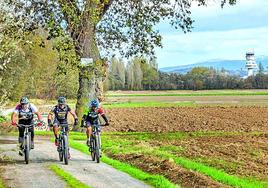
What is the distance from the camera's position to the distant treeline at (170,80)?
137375 mm

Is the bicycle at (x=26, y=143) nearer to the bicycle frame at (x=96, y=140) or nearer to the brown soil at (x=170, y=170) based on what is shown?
the bicycle frame at (x=96, y=140)

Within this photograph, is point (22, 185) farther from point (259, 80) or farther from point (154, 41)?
point (259, 80)

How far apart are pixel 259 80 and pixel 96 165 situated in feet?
402

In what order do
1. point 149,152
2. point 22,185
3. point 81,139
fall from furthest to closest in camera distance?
1. point 81,139
2. point 149,152
3. point 22,185

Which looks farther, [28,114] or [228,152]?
[228,152]

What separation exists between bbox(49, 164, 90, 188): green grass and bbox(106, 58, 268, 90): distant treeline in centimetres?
10342

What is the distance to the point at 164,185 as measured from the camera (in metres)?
14.5

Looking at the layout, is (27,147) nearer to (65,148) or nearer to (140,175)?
(65,148)

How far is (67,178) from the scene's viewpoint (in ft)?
49.9

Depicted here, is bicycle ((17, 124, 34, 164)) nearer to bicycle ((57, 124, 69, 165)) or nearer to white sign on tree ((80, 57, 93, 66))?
bicycle ((57, 124, 69, 165))

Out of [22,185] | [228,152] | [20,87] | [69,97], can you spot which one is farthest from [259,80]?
[22,185]

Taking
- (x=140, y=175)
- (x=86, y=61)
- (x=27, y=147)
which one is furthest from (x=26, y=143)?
(x=86, y=61)

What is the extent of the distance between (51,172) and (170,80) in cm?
13401

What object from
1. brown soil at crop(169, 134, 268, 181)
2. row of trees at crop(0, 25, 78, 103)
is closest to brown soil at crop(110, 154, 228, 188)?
brown soil at crop(169, 134, 268, 181)
